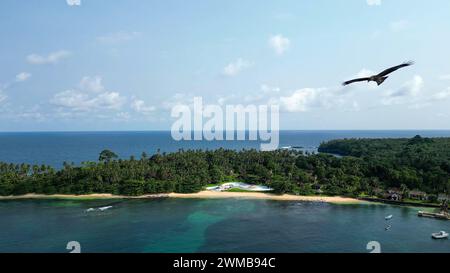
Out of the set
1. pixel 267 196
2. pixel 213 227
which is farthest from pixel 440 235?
pixel 267 196

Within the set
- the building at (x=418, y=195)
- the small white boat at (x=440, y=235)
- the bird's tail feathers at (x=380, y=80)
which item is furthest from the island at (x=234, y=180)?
the bird's tail feathers at (x=380, y=80)

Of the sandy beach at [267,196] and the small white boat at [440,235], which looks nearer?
the small white boat at [440,235]

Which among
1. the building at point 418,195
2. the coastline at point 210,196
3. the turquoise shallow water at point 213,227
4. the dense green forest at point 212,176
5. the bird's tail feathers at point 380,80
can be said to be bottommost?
the turquoise shallow water at point 213,227

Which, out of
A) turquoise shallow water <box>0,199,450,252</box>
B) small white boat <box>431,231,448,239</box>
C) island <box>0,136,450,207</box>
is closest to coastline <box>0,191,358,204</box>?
island <box>0,136,450,207</box>

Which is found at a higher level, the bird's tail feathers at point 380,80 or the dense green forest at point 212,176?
the bird's tail feathers at point 380,80

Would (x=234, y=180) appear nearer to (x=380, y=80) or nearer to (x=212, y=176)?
(x=212, y=176)

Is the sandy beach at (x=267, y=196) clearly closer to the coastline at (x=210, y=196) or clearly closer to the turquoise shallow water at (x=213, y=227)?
the coastline at (x=210, y=196)

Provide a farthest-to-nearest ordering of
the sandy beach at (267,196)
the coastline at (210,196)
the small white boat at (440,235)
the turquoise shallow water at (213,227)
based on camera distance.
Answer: the coastline at (210,196)
the sandy beach at (267,196)
the small white boat at (440,235)
the turquoise shallow water at (213,227)

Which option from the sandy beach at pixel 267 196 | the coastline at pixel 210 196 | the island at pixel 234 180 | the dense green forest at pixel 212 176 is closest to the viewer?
the sandy beach at pixel 267 196
